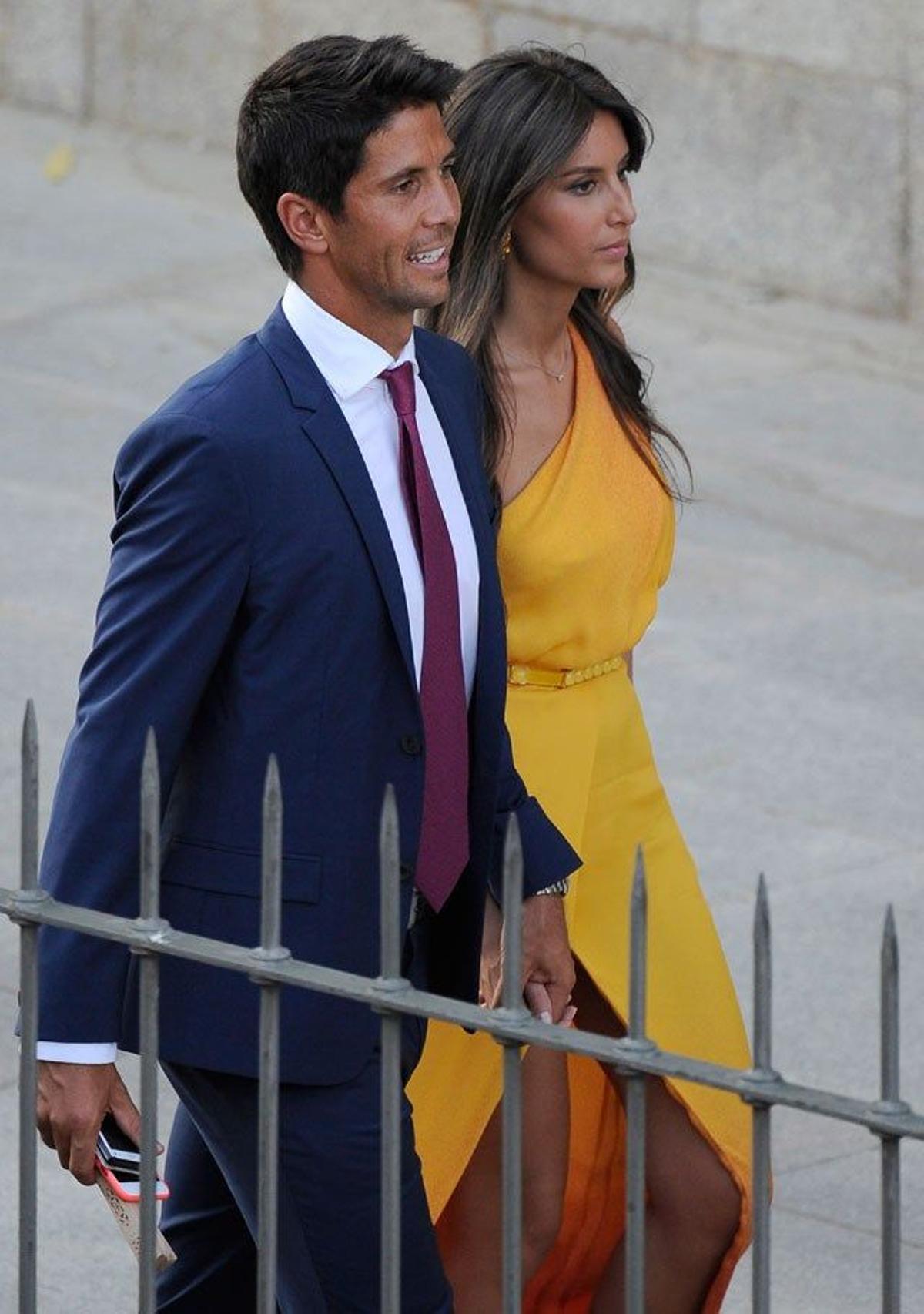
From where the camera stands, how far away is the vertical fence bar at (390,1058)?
263 centimetres

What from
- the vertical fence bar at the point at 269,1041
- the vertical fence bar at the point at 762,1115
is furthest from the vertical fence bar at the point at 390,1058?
the vertical fence bar at the point at 762,1115

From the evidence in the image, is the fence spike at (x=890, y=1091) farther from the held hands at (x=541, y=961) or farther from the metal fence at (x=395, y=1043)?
the held hands at (x=541, y=961)

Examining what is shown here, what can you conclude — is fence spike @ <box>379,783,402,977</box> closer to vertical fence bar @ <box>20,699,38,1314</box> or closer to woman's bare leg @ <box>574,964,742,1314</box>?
vertical fence bar @ <box>20,699,38,1314</box>

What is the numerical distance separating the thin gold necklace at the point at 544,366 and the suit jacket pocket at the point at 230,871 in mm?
984

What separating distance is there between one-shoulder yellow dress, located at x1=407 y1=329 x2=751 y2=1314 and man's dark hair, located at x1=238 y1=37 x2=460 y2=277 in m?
0.67

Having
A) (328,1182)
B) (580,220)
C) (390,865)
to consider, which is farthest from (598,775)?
(390,865)

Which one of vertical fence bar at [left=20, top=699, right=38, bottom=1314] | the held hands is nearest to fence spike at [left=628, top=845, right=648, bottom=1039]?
vertical fence bar at [left=20, top=699, right=38, bottom=1314]

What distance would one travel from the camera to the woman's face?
3.92m

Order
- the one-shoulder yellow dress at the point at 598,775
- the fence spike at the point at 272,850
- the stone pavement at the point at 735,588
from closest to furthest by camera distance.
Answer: the fence spike at the point at 272,850, the one-shoulder yellow dress at the point at 598,775, the stone pavement at the point at 735,588

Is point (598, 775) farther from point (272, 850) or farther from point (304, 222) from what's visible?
point (272, 850)

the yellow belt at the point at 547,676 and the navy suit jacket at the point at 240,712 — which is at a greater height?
the yellow belt at the point at 547,676

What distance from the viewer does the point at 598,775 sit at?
397cm

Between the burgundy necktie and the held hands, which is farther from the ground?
the burgundy necktie

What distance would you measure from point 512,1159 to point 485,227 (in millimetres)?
1631
